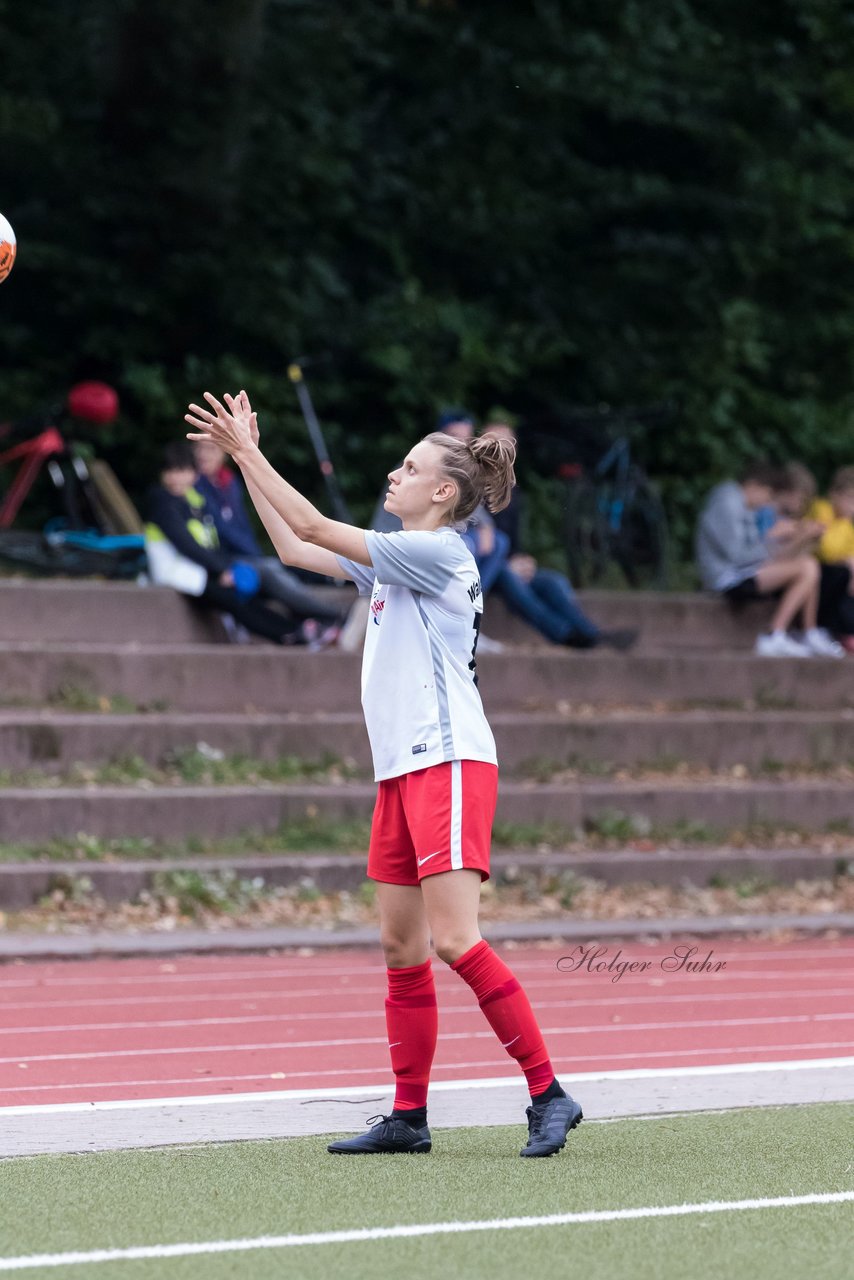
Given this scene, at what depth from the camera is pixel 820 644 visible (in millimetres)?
14859

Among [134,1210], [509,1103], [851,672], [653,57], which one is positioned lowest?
[851,672]

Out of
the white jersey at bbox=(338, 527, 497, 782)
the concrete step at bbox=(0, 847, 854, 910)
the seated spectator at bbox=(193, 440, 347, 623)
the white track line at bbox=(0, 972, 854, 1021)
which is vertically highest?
the white jersey at bbox=(338, 527, 497, 782)

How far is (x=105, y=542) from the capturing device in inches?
544

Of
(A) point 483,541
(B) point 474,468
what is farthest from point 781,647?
(B) point 474,468

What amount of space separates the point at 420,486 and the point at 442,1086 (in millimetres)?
2193

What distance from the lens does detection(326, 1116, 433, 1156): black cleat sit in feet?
17.4

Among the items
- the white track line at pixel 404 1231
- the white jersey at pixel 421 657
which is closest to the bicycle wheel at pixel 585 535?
the white jersey at pixel 421 657

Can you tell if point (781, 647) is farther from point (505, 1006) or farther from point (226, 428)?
point (226, 428)

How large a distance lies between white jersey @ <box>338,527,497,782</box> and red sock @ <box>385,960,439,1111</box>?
586 millimetres

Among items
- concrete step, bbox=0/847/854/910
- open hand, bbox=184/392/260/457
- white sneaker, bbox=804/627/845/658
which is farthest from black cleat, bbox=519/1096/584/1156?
white sneaker, bbox=804/627/845/658

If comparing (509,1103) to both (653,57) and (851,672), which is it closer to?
(851,672)

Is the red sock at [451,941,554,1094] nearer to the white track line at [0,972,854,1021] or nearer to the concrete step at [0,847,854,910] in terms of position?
the white track line at [0,972,854,1021]

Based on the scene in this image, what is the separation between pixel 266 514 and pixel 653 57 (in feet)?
45.4

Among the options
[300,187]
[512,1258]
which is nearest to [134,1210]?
[512,1258]
